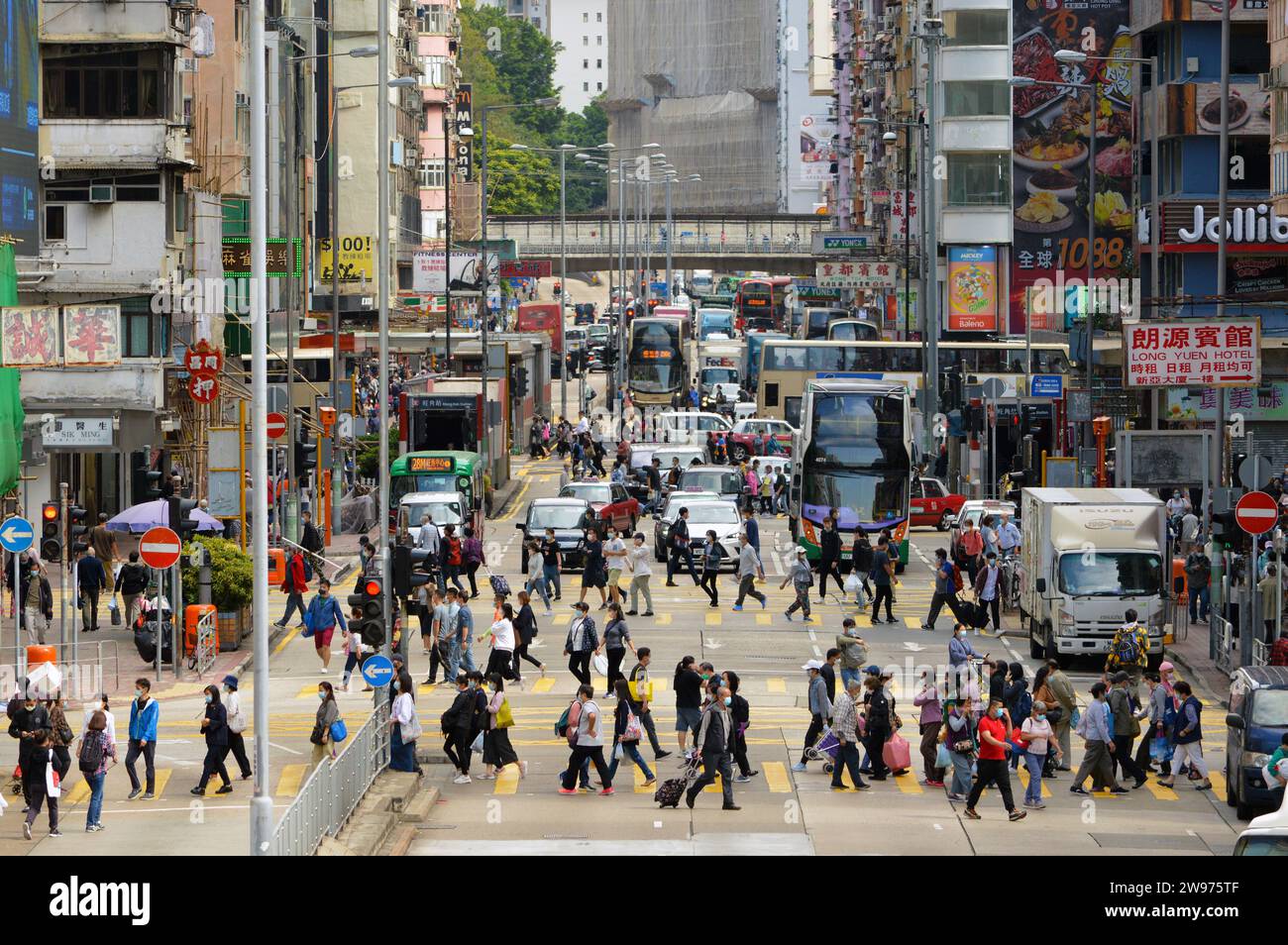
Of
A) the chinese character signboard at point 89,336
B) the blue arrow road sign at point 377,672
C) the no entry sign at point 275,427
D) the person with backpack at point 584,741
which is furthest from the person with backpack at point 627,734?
the chinese character signboard at point 89,336

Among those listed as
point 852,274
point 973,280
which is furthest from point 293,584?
point 973,280

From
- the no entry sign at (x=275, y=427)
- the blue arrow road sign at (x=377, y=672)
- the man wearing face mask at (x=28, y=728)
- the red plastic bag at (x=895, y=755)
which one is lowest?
the red plastic bag at (x=895, y=755)

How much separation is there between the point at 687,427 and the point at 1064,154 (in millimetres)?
23729

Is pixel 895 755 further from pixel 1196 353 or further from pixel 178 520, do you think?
pixel 1196 353

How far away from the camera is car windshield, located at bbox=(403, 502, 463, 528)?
45750mm

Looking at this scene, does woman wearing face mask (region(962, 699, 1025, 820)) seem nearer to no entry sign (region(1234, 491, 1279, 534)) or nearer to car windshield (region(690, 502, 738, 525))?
no entry sign (region(1234, 491, 1279, 534))

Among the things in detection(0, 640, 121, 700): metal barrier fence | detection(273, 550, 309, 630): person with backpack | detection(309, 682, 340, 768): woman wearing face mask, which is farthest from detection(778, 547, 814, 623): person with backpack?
detection(309, 682, 340, 768): woman wearing face mask

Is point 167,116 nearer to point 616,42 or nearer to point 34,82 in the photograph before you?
point 34,82

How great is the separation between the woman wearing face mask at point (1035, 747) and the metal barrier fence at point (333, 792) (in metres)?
6.95

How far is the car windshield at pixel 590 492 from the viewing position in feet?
169

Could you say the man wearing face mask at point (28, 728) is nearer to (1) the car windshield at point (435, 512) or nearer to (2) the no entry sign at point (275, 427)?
(1) the car windshield at point (435, 512)

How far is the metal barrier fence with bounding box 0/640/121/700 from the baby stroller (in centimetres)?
1043

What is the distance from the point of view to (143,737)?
24.7 meters
